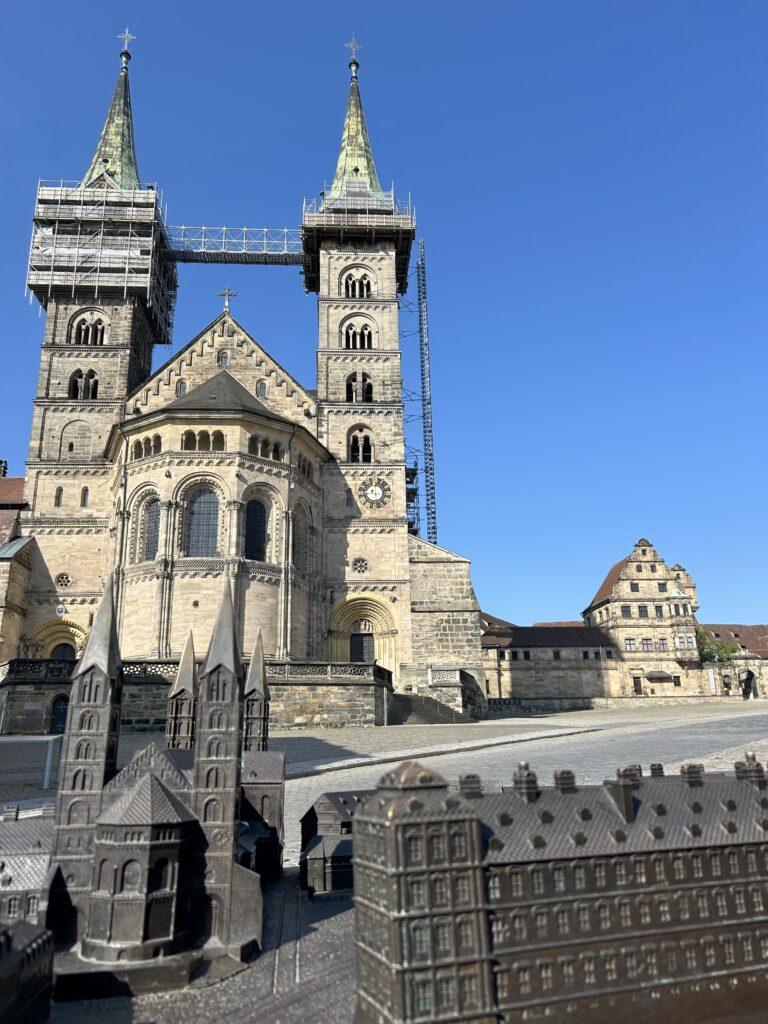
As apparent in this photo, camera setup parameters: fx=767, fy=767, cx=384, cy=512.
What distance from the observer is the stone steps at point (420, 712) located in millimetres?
39500

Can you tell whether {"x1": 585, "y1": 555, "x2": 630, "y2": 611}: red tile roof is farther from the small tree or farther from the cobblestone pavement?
the cobblestone pavement

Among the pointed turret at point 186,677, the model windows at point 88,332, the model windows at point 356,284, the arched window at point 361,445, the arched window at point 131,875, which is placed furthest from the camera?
the model windows at point 356,284

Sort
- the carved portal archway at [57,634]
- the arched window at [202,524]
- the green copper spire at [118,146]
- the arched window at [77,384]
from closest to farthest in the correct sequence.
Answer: the arched window at [202,524] → the carved portal archway at [57,634] → the arched window at [77,384] → the green copper spire at [118,146]

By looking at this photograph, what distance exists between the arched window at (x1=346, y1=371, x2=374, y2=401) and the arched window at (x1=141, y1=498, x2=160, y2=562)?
604 inches

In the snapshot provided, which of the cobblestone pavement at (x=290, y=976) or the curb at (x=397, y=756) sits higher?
the curb at (x=397, y=756)

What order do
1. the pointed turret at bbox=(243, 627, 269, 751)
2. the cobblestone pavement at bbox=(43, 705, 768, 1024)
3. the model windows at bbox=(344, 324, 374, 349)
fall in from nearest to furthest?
the cobblestone pavement at bbox=(43, 705, 768, 1024) < the pointed turret at bbox=(243, 627, 269, 751) < the model windows at bbox=(344, 324, 374, 349)

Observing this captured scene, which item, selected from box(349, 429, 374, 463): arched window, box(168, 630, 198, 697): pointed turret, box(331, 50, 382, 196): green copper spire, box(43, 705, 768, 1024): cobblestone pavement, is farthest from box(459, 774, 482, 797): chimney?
box(331, 50, 382, 196): green copper spire

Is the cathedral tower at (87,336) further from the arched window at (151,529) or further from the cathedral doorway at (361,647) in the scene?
the cathedral doorway at (361,647)

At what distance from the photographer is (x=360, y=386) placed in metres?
50.3

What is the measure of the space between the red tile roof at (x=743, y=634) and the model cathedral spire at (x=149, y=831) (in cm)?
8074

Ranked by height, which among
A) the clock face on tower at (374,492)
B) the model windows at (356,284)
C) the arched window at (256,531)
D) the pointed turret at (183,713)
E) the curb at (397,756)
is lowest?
the curb at (397,756)

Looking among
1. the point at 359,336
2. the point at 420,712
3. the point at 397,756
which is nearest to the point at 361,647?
the point at 420,712

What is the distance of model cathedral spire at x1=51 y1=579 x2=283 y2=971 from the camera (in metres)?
10.3

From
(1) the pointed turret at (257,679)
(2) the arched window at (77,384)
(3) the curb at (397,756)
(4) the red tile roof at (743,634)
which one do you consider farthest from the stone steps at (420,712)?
(4) the red tile roof at (743,634)
